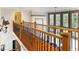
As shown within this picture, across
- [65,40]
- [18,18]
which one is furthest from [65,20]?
[18,18]

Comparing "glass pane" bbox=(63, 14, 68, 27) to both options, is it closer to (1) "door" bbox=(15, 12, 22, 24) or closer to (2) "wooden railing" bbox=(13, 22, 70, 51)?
(2) "wooden railing" bbox=(13, 22, 70, 51)

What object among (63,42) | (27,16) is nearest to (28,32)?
(27,16)

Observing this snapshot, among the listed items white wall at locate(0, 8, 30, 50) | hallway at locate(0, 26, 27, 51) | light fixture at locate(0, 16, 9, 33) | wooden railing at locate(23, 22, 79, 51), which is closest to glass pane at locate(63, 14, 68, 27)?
wooden railing at locate(23, 22, 79, 51)

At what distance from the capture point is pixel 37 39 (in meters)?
1.62

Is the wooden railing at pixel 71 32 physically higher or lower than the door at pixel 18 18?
lower

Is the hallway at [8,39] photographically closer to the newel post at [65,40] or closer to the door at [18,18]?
the door at [18,18]

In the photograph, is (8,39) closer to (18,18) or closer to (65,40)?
(18,18)

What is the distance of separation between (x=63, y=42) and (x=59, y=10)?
0.33m

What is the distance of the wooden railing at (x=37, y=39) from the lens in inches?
61.4

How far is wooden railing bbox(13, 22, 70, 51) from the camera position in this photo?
5.12ft

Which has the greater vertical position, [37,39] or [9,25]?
[9,25]

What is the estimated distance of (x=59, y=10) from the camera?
1.58 meters

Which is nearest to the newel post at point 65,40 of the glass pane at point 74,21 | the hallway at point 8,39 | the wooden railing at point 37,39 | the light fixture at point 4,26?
the wooden railing at point 37,39

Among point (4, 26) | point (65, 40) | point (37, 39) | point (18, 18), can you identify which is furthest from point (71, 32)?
point (4, 26)
